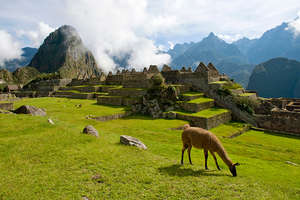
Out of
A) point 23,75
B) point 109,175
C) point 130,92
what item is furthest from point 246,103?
point 23,75

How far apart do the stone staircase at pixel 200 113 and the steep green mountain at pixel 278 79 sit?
443 feet

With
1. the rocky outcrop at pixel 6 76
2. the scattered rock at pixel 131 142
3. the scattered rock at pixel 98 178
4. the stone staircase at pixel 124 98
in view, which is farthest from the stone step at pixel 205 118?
the rocky outcrop at pixel 6 76

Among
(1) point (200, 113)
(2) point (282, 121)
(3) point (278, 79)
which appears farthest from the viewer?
(3) point (278, 79)

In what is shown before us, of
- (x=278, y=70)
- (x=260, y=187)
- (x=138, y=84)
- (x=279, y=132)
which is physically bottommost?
(x=279, y=132)

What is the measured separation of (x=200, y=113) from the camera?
23.0 m

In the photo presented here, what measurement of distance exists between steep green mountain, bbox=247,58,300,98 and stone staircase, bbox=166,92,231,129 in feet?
443

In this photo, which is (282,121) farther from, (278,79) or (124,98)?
(278,79)

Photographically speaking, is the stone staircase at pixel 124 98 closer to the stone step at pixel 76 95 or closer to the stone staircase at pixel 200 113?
the stone staircase at pixel 200 113

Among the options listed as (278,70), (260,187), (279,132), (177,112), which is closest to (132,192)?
(260,187)

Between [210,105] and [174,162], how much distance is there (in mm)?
21736

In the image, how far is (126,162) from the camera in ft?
22.8

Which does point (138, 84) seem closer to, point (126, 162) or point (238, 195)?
point (126, 162)

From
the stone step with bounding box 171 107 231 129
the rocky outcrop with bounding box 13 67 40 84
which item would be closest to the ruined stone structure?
the stone step with bounding box 171 107 231 129

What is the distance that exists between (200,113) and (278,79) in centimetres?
14623
